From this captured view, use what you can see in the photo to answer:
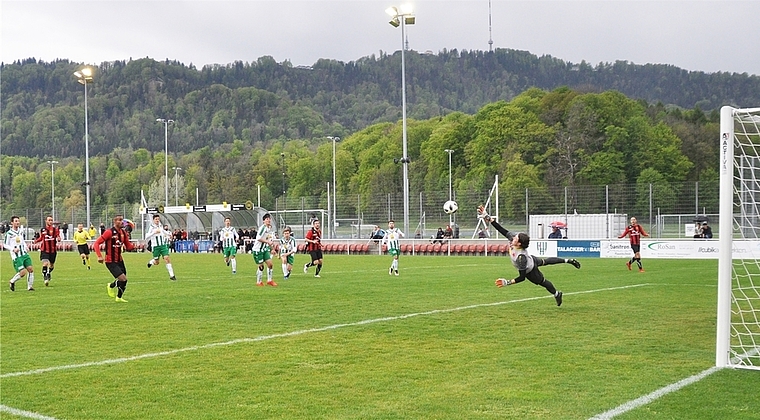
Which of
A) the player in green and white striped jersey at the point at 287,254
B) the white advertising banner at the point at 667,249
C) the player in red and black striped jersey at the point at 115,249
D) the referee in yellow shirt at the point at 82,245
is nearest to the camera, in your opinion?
→ the player in red and black striped jersey at the point at 115,249

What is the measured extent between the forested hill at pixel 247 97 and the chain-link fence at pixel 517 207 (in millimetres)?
89224

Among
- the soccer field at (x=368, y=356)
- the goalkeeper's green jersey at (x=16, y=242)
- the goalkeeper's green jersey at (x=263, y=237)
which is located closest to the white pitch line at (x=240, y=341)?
the soccer field at (x=368, y=356)

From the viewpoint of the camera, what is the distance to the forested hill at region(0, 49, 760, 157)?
527 ft

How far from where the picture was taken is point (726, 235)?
9.06 meters

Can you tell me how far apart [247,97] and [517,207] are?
14132cm

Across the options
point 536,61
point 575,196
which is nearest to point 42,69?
point 536,61

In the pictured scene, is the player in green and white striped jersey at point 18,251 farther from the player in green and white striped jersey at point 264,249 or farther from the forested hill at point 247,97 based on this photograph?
the forested hill at point 247,97

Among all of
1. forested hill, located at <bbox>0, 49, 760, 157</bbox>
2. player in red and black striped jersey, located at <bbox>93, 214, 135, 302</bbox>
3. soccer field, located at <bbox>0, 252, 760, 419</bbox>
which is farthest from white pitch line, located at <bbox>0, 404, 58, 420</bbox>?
forested hill, located at <bbox>0, 49, 760, 157</bbox>

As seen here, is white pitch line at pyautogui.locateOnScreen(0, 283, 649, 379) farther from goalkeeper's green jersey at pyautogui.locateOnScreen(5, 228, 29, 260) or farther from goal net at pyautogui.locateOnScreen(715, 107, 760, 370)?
goalkeeper's green jersey at pyautogui.locateOnScreen(5, 228, 29, 260)

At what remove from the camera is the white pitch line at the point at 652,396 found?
261 inches

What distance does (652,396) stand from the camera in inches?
286

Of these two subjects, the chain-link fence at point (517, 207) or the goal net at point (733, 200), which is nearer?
the goal net at point (733, 200)

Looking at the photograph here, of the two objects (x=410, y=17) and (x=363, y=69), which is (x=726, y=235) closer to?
(x=410, y=17)

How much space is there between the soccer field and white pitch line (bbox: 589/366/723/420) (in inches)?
1.3
